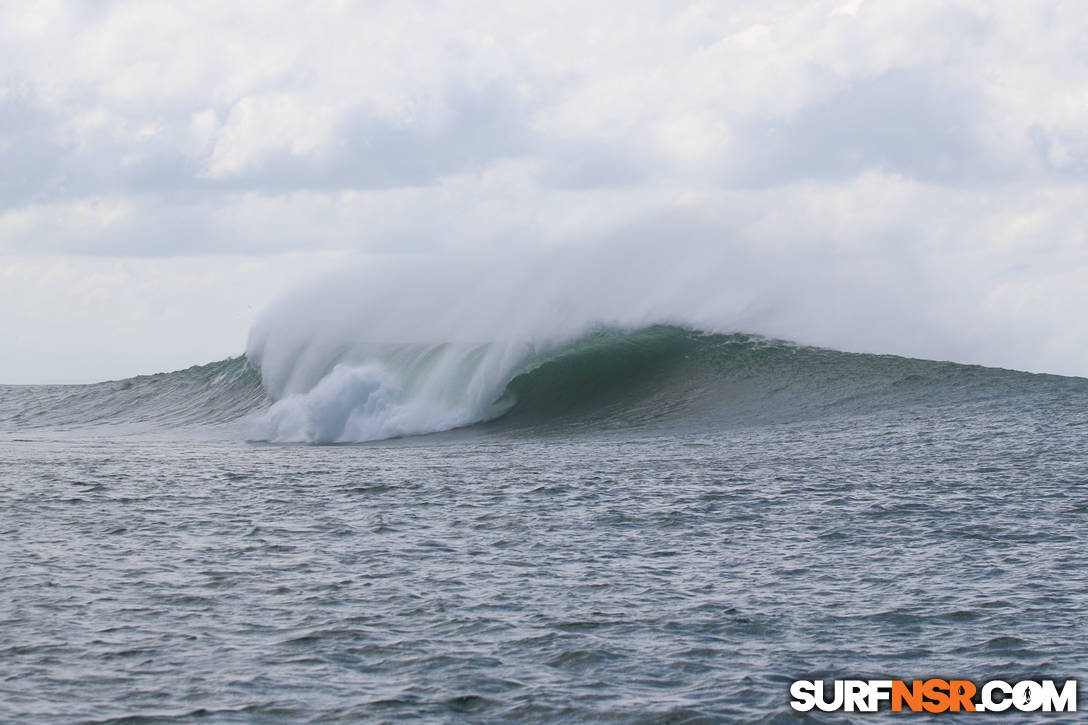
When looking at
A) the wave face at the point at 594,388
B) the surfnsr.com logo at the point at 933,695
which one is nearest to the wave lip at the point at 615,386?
the wave face at the point at 594,388

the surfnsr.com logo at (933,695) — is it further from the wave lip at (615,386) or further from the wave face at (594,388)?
the wave lip at (615,386)

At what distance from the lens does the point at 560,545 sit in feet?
36.8

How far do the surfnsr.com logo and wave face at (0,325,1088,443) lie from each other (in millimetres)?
13594

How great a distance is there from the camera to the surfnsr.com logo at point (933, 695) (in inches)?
264

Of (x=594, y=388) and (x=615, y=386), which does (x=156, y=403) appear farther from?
(x=615, y=386)

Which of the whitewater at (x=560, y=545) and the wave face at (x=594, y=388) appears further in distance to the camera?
the wave face at (x=594, y=388)

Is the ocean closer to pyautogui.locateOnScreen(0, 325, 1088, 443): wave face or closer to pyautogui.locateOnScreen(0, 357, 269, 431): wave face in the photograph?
pyautogui.locateOnScreen(0, 325, 1088, 443): wave face

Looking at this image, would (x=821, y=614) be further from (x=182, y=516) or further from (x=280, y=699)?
(x=182, y=516)

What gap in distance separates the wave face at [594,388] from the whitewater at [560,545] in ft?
0.34

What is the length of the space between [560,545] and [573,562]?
0.77 meters

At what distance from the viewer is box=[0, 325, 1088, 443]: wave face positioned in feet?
71.3

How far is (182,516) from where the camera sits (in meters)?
13.2

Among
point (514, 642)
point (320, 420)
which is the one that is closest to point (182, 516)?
point (514, 642)

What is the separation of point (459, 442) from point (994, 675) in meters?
15.3
